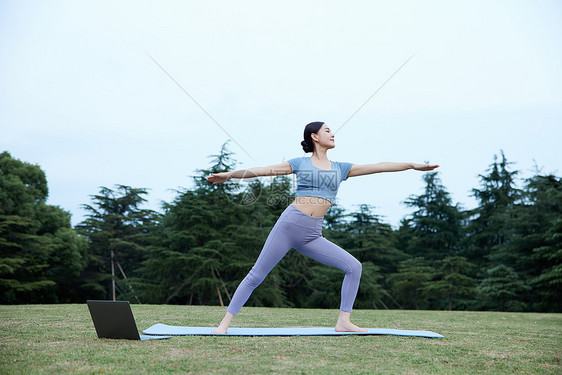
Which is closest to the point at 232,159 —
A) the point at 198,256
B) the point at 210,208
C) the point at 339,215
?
the point at 210,208

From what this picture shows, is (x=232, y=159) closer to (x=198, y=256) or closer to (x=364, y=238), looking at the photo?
(x=198, y=256)

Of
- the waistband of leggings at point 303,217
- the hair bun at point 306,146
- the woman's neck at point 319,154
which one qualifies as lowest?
the waistband of leggings at point 303,217

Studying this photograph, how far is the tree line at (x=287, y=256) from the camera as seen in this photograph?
70.0 ft

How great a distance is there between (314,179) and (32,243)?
911 inches

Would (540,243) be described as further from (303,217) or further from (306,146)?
(303,217)

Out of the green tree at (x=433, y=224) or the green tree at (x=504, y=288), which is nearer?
the green tree at (x=504, y=288)

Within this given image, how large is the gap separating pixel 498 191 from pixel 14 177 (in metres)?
27.3

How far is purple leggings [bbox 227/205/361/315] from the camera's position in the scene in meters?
4.29

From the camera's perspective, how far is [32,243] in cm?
2348

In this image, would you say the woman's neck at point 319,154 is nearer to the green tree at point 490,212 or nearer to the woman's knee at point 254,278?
the woman's knee at point 254,278

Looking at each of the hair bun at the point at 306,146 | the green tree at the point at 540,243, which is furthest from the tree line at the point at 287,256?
the hair bun at the point at 306,146

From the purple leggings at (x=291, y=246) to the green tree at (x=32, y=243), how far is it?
19903 millimetres

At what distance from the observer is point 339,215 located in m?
27.9

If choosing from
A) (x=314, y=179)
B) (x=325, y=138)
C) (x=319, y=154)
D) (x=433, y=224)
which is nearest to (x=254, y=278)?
(x=314, y=179)
